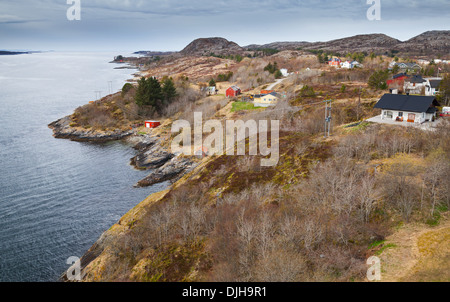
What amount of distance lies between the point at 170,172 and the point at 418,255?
40.4 meters

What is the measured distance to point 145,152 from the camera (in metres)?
61.2

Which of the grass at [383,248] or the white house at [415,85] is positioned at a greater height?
the white house at [415,85]

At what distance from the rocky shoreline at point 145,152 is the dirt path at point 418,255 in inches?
1432

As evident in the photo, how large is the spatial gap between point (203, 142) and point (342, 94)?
34.3 m

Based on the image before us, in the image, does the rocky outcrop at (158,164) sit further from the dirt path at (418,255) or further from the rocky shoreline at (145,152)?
the dirt path at (418,255)

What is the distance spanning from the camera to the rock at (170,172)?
158 feet

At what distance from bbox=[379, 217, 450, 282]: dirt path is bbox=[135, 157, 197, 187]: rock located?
3640 cm

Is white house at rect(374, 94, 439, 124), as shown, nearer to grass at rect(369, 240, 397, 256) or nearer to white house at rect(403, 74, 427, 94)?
grass at rect(369, 240, 397, 256)

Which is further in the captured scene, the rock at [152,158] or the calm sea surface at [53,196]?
the rock at [152,158]

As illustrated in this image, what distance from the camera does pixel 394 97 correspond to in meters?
41.7

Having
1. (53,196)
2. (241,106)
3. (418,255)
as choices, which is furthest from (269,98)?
(418,255)

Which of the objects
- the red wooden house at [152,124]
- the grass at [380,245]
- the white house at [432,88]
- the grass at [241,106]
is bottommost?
the grass at [380,245]

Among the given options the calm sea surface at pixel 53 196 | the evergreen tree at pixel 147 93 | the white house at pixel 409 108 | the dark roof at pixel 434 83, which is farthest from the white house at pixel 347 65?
the calm sea surface at pixel 53 196
